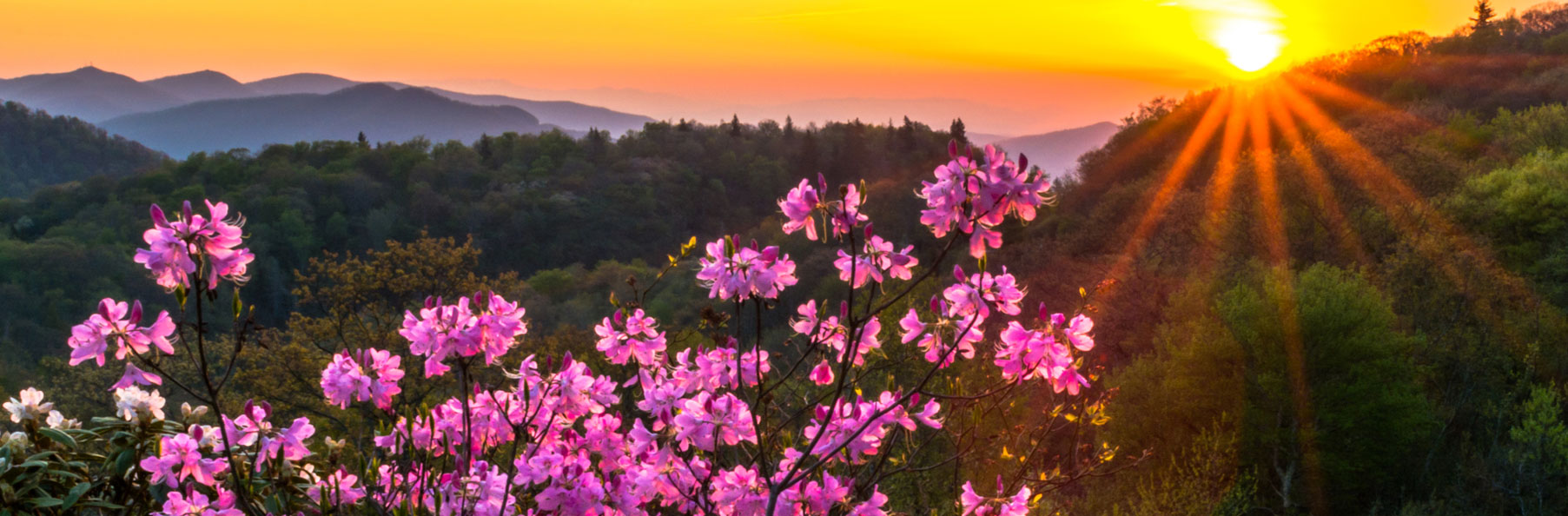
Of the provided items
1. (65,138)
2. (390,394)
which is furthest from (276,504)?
(65,138)

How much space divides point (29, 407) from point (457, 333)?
132cm

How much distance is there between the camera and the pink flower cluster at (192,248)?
1936mm

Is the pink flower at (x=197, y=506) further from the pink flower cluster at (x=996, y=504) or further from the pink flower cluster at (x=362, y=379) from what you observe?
the pink flower cluster at (x=996, y=504)

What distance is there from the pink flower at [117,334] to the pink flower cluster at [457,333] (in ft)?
1.73

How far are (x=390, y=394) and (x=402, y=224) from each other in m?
57.5

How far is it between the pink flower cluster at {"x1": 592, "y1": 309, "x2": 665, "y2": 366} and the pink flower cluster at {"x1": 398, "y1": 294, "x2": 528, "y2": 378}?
18.5 inches

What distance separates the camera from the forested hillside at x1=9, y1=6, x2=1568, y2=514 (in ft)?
54.1

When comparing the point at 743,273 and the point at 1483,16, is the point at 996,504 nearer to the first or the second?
the point at 743,273

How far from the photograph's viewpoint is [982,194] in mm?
2291

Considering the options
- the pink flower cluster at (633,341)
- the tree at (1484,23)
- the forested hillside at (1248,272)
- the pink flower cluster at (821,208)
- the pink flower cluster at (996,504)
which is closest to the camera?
the pink flower cluster at (821,208)

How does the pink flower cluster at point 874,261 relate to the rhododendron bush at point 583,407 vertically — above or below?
above

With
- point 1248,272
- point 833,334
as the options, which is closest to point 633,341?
point 833,334

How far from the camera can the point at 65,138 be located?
73562 millimetres

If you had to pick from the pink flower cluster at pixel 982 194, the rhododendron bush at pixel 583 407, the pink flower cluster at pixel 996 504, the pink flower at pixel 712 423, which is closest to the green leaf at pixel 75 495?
the rhododendron bush at pixel 583 407
